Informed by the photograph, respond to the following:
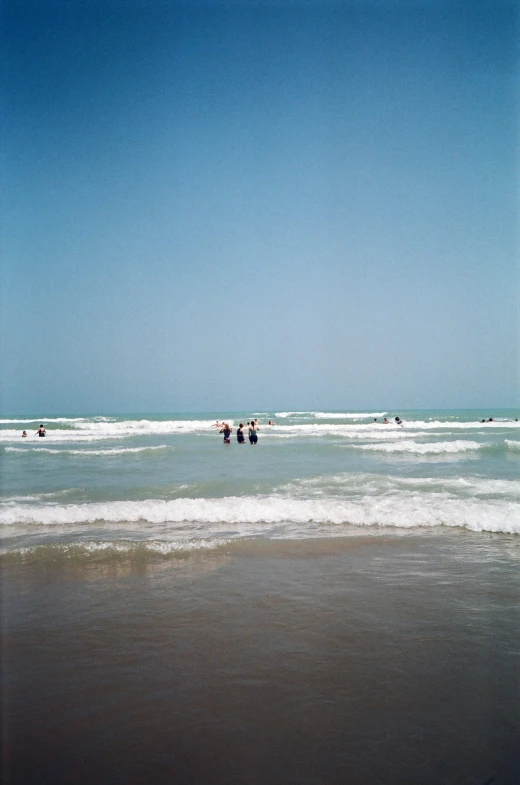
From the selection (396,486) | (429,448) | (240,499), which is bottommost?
(429,448)

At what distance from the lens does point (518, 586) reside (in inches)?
221

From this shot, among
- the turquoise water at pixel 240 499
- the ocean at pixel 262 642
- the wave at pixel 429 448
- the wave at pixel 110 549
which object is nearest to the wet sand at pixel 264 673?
the ocean at pixel 262 642

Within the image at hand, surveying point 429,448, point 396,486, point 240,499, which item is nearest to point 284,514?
point 240,499

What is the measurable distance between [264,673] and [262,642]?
1.67 feet

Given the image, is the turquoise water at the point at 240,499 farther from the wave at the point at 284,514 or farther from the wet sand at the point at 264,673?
the wet sand at the point at 264,673

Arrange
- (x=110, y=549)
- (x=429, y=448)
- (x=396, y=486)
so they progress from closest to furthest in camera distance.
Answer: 1. (x=110, y=549)
2. (x=396, y=486)
3. (x=429, y=448)

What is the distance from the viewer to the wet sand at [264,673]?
2963 mm

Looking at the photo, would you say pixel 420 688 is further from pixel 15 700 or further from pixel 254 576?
pixel 15 700

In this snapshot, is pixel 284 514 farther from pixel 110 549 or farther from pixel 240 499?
pixel 110 549

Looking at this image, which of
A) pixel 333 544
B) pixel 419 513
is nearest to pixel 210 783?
pixel 333 544

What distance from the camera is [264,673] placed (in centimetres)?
391

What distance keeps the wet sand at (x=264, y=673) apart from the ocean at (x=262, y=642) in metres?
0.02

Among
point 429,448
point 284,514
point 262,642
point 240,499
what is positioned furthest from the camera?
point 429,448

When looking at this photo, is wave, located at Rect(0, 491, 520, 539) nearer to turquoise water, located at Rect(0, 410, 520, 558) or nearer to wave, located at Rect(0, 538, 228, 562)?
turquoise water, located at Rect(0, 410, 520, 558)
